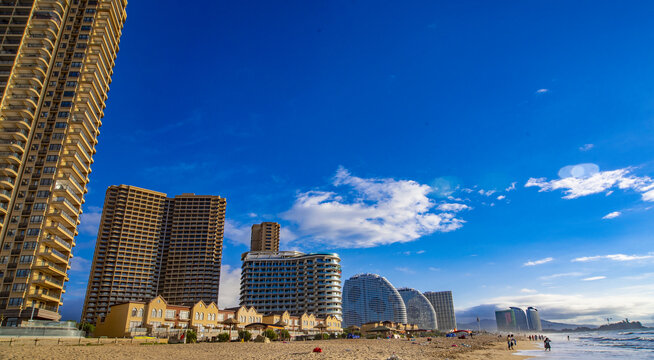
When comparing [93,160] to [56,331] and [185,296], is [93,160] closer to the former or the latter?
[56,331]

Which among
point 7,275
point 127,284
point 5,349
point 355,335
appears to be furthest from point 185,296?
point 5,349

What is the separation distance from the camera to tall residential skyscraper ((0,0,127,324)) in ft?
165

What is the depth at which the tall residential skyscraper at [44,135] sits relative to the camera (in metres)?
50.2

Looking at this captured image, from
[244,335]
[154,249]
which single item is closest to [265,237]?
[154,249]

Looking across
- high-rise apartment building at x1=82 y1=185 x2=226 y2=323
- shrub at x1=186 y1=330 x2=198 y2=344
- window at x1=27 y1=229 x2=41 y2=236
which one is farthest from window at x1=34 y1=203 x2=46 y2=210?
high-rise apartment building at x1=82 y1=185 x2=226 y2=323

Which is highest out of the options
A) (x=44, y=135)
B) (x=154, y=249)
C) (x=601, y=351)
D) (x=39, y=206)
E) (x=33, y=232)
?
(x=44, y=135)

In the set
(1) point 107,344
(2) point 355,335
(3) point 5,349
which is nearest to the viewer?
(3) point 5,349

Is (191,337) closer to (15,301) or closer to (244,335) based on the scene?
(244,335)

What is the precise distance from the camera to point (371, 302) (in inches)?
7510

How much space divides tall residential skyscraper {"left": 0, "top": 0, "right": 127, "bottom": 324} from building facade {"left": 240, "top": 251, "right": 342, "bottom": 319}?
72.6 meters

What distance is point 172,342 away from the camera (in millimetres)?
41906

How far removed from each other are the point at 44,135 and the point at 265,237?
130 metres

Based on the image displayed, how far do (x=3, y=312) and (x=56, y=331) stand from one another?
56.2ft

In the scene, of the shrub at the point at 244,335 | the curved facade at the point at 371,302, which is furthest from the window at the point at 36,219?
the curved facade at the point at 371,302
